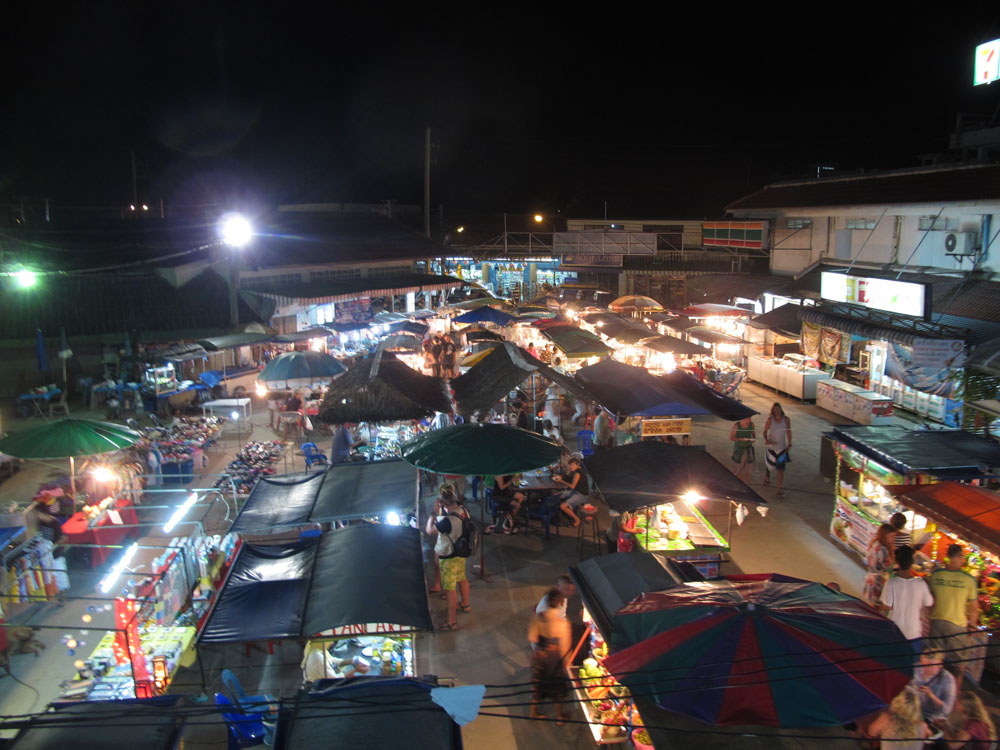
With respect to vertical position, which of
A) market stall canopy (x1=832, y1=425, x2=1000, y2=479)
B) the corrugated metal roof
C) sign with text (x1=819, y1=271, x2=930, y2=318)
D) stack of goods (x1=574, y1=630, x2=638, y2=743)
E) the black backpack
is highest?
the corrugated metal roof

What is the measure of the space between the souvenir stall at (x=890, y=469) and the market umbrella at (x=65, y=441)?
10.8 m

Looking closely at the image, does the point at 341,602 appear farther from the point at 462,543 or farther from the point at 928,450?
the point at 928,450

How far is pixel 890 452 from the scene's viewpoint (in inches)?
352

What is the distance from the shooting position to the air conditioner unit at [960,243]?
1633 centimetres

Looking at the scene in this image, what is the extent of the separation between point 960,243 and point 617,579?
15.0m

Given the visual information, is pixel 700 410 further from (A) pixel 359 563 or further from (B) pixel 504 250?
(B) pixel 504 250

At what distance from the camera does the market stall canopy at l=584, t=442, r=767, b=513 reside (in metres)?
8.41

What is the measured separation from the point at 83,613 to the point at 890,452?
1036 cm

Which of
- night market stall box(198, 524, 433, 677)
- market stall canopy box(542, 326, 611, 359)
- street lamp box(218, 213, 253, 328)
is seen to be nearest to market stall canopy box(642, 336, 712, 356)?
market stall canopy box(542, 326, 611, 359)

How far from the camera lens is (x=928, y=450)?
8.91 m

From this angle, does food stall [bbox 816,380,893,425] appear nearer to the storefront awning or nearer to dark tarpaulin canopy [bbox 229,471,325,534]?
the storefront awning

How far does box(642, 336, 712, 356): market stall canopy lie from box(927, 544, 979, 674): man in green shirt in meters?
10.9

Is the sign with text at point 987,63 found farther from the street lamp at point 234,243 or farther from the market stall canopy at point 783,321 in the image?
the street lamp at point 234,243

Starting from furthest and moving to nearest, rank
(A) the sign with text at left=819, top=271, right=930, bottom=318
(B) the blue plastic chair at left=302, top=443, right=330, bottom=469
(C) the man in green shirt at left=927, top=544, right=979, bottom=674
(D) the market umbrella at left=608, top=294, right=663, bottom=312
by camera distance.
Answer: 1. (D) the market umbrella at left=608, top=294, right=663, bottom=312
2. (A) the sign with text at left=819, top=271, right=930, bottom=318
3. (B) the blue plastic chair at left=302, top=443, right=330, bottom=469
4. (C) the man in green shirt at left=927, top=544, right=979, bottom=674
